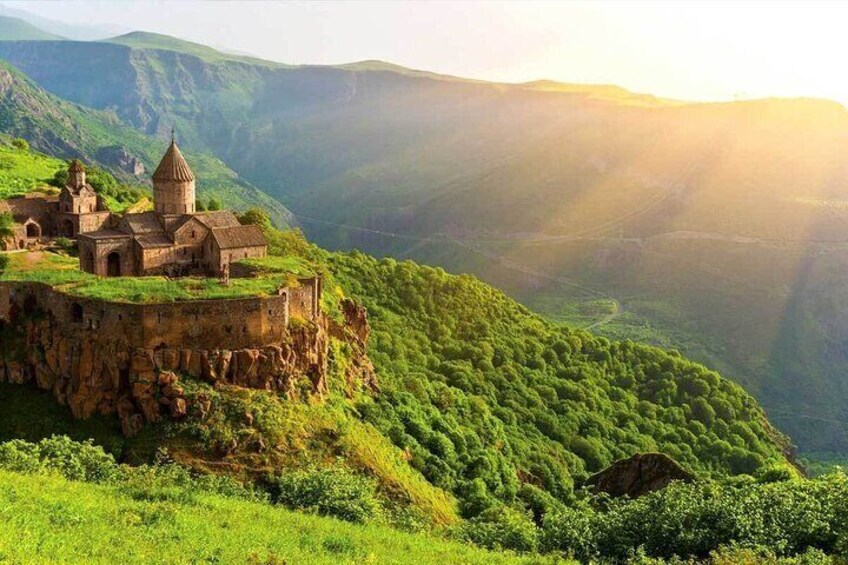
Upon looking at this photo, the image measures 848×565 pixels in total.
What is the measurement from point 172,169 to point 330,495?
2555 centimetres

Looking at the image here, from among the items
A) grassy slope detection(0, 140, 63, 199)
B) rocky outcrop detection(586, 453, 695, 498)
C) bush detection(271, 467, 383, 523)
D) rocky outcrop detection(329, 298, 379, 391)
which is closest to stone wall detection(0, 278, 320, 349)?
rocky outcrop detection(329, 298, 379, 391)

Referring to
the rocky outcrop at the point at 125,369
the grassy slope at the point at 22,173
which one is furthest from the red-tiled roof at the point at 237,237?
the grassy slope at the point at 22,173

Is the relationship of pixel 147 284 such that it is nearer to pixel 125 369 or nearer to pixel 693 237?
pixel 125 369

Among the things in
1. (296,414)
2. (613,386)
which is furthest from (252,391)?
(613,386)

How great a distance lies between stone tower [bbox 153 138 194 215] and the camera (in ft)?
137

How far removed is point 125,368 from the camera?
28609mm

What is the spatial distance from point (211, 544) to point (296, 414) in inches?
538

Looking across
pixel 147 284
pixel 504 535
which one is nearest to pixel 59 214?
pixel 147 284

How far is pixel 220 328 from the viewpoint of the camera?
29.9 meters

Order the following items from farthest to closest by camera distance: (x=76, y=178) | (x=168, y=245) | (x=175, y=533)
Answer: (x=76, y=178) → (x=168, y=245) → (x=175, y=533)

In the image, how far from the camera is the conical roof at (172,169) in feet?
137

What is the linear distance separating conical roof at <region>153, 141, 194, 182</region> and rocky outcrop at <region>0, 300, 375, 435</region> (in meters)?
13.4

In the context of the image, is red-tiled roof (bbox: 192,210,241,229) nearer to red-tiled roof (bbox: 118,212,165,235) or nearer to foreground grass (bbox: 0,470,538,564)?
red-tiled roof (bbox: 118,212,165,235)

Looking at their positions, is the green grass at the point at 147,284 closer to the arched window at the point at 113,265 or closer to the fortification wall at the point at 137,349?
the fortification wall at the point at 137,349
